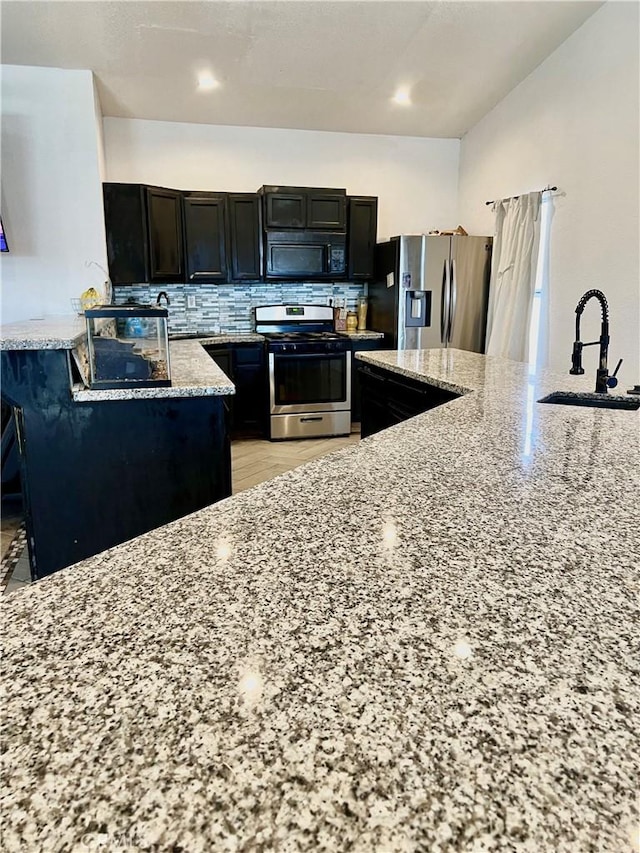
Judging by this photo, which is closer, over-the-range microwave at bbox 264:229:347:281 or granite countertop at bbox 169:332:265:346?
granite countertop at bbox 169:332:265:346

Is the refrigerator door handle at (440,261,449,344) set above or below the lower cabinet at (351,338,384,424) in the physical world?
above

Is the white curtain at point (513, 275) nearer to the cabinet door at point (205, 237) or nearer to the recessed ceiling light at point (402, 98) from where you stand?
the recessed ceiling light at point (402, 98)

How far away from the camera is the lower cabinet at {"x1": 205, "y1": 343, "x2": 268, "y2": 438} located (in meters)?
4.73

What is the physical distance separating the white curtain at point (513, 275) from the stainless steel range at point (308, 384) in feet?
4.33

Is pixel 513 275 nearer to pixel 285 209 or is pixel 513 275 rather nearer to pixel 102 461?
pixel 285 209

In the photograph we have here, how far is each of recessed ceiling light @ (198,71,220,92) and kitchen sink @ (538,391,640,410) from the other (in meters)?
3.61

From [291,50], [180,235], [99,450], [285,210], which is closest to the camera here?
[99,450]

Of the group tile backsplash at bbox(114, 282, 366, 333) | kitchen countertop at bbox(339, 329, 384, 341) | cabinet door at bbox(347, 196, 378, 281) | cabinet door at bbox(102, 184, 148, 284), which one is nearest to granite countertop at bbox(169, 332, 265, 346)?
tile backsplash at bbox(114, 282, 366, 333)

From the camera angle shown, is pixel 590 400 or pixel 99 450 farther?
pixel 99 450

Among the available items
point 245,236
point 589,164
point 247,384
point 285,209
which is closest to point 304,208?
point 285,209

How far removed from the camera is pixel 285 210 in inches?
188

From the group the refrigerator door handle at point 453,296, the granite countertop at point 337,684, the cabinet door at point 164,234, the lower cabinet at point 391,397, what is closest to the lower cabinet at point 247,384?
the cabinet door at point 164,234

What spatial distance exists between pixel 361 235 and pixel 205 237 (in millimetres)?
1441

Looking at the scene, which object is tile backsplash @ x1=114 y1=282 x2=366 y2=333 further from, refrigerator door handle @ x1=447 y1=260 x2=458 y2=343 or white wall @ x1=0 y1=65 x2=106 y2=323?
refrigerator door handle @ x1=447 y1=260 x2=458 y2=343
